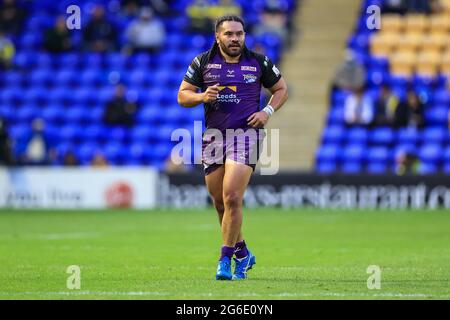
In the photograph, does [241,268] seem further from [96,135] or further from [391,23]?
[391,23]

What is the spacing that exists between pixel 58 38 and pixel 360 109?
1002cm

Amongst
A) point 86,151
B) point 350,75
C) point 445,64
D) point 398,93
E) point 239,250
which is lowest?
point 239,250

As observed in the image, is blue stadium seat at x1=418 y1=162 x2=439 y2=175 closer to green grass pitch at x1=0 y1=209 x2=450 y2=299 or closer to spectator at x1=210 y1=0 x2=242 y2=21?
green grass pitch at x1=0 y1=209 x2=450 y2=299

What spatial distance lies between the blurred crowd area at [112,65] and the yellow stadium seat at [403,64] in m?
3.34

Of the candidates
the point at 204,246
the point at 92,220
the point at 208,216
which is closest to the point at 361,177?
the point at 208,216

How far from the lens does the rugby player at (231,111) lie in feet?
35.4

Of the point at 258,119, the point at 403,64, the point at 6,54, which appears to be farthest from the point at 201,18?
the point at 258,119

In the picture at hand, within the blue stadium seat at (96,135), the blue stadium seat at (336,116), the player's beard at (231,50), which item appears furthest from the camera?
the blue stadium seat at (96,135)

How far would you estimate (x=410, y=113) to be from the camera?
90.9 feet

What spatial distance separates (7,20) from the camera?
3378cm

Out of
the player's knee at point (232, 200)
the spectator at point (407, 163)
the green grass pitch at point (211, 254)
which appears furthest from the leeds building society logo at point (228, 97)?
the spectator at point (407, 163)

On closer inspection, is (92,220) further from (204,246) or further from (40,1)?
(40,1)

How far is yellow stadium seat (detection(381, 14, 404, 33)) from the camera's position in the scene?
3102 centimetres

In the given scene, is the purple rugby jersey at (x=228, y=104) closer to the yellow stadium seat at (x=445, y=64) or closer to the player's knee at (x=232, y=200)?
the player's knee at (x=232, y=200)
